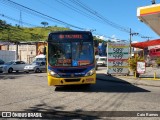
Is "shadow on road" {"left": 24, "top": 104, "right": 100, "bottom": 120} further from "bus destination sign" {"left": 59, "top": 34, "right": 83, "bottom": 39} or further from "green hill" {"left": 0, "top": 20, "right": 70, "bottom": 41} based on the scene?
"green hill" {"left": 0, "top": 20, "right": 70, "bottom": 41}

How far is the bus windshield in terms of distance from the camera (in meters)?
16.6

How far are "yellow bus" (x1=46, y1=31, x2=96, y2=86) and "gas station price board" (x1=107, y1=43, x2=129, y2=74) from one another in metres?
11.2

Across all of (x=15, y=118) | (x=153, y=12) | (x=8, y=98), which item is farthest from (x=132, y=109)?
(x=153, y=12)

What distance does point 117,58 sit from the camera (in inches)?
1102

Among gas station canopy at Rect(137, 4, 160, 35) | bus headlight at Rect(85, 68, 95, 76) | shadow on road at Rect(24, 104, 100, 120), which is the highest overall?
gas station canopy at Rect(137, 4, 160, 35)

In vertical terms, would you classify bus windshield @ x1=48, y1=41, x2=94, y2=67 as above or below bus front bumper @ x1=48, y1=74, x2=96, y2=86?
Answer: above

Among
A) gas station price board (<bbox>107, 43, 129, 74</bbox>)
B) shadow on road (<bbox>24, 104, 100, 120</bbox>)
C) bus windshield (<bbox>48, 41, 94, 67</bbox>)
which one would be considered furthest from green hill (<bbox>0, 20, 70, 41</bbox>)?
shadow on road (<bbox>24, 104, 100, 120</bbox>)

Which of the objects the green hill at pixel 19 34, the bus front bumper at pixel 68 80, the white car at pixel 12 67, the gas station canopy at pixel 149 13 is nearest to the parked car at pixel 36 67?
the white car at pixel 12 67

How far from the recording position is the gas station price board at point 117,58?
2802cm

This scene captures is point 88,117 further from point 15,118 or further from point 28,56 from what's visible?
point 28,56

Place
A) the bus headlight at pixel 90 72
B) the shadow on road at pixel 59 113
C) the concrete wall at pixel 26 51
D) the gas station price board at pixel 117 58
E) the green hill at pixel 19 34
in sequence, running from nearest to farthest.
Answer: the shadow on road at pixel 59 113, the bus headlight at pixel 90 72, the gas station price board at pixel 117 58, the concrete wall at pixel 26 51, the green hill at pixel 19 34

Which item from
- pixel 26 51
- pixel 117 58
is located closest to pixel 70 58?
pixel 117 58

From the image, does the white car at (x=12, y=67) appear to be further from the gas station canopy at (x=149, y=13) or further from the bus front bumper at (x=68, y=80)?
the bus front bumper at (x=68, y=80)

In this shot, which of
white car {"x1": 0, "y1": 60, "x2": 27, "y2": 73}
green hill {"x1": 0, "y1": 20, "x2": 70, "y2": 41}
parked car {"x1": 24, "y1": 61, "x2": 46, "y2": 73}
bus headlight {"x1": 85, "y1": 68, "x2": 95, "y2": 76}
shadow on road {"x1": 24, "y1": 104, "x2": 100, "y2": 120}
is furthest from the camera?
green hill {"x1": 0, "y1": 20, "x2": 70, "y2": 41}
